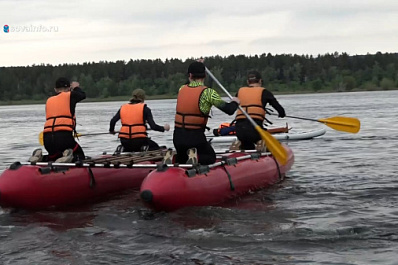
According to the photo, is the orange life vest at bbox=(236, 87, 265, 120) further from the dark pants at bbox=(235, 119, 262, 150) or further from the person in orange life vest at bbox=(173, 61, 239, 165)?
the person in orange life vest at bbox=(173, 61, 239, 165)

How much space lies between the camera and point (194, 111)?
10008 millimetres

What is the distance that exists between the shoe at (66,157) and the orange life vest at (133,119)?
1759mm

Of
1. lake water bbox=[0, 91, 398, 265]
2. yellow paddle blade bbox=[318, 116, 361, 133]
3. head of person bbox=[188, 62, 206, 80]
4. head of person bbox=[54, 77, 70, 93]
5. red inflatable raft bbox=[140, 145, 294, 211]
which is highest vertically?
head of person bbox=[188, 62, 206, 80]

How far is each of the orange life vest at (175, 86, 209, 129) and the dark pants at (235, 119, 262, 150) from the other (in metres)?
2.66

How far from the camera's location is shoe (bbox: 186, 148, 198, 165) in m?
9.90

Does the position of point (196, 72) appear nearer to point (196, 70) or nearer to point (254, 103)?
point (196, 70)

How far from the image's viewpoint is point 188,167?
9781mm

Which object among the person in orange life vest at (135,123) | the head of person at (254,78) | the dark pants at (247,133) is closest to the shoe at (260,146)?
the dark pants at (247,133)

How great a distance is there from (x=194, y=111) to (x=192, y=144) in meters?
0.52

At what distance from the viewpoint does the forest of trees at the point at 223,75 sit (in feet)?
415

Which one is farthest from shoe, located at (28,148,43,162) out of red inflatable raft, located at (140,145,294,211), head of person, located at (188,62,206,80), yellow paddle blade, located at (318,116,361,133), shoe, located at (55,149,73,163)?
yellow paddle blade, located at (318,116,361,133)

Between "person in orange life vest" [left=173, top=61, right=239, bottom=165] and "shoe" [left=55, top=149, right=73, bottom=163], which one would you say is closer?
"person in orange life vest" [left=173, top=61, right=239, bottom=165]

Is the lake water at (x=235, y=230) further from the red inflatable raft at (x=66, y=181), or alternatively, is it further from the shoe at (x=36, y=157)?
the shoe at (x=36, y=157)

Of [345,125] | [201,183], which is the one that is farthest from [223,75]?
[201,183]
